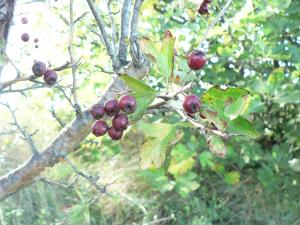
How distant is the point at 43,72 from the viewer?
3.71 feet

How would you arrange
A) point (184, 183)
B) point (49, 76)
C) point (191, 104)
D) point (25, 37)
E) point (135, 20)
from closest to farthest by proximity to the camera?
1. point (191, 104)
2. point (135, 20)
3. point (49, 76)
4. point (25, 37)
5. point (184, 183)

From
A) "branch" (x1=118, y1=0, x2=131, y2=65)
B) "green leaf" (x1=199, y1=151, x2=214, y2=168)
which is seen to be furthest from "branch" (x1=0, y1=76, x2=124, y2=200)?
"green leaf" (x1=199, y1=151, x2=214, y2=168)

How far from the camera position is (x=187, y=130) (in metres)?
3.20

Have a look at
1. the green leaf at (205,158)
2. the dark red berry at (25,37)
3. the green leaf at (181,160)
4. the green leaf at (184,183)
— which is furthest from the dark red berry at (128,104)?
the green leaf at (184,183)

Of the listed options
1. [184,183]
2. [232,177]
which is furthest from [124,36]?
[232,177]

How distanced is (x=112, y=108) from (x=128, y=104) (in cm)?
5

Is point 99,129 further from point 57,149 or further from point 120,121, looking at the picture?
point 57,149

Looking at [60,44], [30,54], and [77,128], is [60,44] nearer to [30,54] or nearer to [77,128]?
[30,54]

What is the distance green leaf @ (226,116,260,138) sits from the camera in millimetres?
831

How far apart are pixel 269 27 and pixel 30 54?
3.72 ft

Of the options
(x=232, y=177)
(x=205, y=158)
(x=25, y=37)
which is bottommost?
(x=232, y=177)

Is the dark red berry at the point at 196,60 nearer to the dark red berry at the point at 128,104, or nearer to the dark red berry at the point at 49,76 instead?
the dark red berry at the point at 128,104

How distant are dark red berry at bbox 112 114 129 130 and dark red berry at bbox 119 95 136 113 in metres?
0.03

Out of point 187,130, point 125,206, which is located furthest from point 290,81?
point 125,206
